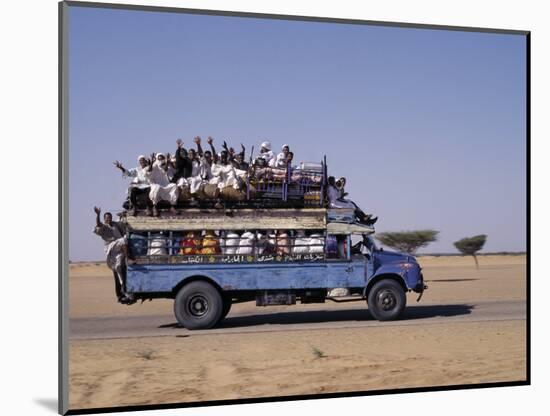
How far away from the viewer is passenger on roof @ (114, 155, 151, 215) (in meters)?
14.6

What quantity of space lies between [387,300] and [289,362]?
3291 mm

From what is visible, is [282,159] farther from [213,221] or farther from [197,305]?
[197,305]

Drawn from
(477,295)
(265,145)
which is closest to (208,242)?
(265,145)

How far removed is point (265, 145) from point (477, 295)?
1116 centimetres

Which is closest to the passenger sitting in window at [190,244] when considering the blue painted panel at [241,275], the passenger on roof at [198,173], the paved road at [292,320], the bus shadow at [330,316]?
the blue painted panel at [241,275]

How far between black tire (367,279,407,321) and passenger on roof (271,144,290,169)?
8.94 feet

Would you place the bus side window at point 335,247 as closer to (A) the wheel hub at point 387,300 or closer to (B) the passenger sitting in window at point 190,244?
(A) the wheel hub at point 387,300

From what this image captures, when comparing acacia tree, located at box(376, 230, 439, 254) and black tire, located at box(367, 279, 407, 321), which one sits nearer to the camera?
black tire, located at box(367, 279, 407, 321)

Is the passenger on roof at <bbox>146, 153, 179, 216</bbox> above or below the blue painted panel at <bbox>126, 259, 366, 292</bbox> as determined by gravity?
above

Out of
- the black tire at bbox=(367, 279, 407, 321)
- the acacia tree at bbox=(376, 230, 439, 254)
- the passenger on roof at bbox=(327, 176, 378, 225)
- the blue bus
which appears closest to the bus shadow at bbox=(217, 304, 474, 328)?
the black tire at bbox=(367, 279, 407, 321)

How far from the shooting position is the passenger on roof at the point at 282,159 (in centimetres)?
1509

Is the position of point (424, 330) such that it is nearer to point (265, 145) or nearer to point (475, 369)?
point (475, 369)

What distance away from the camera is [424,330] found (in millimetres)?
15570

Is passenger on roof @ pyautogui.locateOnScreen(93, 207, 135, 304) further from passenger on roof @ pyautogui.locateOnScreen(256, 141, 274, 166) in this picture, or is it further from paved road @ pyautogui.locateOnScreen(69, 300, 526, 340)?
passenger on roof @ pyautogui.locateOnScreen(256, 141, 274, 166)
